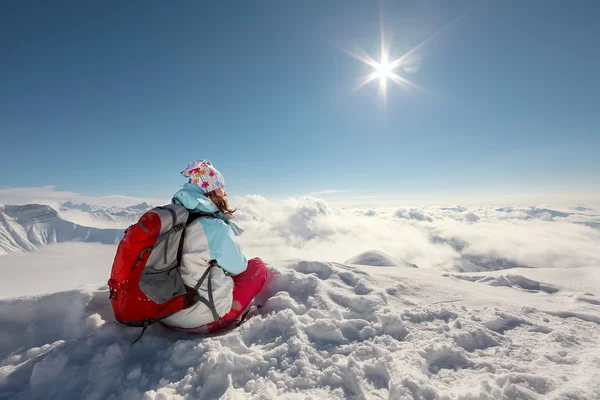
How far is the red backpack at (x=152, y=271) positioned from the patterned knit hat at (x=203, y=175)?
1.99ft

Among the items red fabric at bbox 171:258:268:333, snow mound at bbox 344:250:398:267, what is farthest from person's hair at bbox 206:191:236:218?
snow mound at bbox 344:250:398:267

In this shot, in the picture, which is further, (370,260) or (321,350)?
(370,260)

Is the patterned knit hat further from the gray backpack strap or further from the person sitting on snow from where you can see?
the gray backpack strap

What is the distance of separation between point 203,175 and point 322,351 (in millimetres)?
3045

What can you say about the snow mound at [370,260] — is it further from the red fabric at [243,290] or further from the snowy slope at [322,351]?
the red fabric at [243,290]

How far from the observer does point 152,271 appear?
10.5 ft

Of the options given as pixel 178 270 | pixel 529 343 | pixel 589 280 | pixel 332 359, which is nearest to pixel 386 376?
pixel 332 359

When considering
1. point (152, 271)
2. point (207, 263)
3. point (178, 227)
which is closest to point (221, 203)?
point (178, 227)

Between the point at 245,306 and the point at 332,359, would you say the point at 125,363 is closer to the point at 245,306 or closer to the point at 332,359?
the point at 245,306

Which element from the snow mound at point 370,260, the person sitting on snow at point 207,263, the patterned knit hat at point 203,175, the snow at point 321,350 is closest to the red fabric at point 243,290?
the person sitting on snow at point 207,263

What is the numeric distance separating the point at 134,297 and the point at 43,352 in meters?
1.02

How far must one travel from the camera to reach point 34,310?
3.47 meters

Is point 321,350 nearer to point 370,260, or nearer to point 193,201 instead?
point 193,201

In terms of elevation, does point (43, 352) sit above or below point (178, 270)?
below
